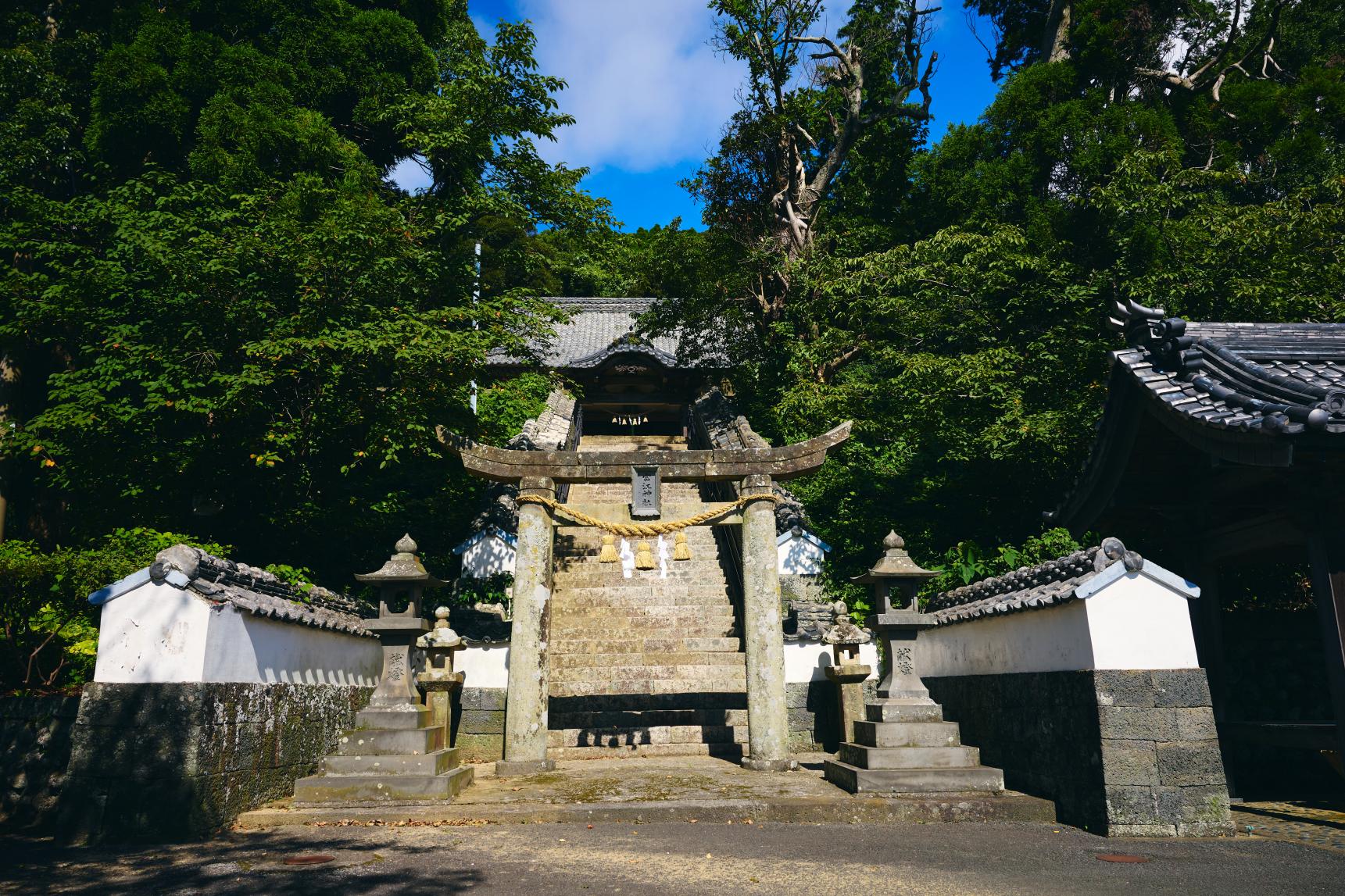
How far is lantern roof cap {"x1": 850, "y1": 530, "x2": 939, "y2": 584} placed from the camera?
7.98 m

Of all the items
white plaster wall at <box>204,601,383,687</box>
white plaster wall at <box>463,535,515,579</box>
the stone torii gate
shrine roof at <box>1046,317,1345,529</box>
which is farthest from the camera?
white plaster wall at <box>463,535,515,579</box>

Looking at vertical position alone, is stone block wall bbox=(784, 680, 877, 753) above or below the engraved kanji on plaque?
below

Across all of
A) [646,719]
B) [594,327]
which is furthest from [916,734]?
[594,327]

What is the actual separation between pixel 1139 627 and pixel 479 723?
823cm

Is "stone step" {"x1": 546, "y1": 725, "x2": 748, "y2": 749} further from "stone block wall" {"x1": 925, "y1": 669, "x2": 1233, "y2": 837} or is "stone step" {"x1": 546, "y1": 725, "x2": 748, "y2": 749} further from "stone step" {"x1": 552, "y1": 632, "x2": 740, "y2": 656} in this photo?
"stone block wall" {"x1": 925, "y1": 669, "x2": 1233, "y2": 837}

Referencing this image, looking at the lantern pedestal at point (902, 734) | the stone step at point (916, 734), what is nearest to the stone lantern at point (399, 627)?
the lantern pedestal at point (902, 734)

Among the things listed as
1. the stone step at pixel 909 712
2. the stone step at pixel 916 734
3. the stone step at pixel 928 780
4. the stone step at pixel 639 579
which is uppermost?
the stone step at pixel 639 579

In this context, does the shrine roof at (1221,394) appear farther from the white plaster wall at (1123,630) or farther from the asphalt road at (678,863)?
the asphalt road at (678,863)

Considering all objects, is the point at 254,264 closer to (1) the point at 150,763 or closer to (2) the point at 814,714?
(1) the point at 150,763

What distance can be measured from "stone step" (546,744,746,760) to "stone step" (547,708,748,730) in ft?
1.03

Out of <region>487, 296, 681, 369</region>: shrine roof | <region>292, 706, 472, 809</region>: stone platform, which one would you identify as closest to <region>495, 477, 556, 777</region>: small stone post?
<region>292, 706, 472, 809</region>: stone platform

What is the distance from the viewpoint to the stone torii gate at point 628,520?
8.70 m

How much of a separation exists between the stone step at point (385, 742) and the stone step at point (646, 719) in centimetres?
366

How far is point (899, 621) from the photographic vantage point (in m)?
7.89
